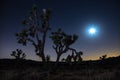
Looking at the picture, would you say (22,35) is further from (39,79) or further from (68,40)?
(39,79)

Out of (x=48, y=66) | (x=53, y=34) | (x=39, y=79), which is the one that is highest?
(x=53, y=34)

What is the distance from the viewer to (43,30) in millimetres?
24281

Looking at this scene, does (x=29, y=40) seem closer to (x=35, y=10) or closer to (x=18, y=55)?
(x=35, y=10)

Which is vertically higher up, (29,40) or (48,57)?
(29,40)

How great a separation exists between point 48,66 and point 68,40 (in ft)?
15.8

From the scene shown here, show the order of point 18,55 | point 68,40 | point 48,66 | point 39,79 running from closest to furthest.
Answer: point 39,79
point 68,40
point 48,66
point 18,55

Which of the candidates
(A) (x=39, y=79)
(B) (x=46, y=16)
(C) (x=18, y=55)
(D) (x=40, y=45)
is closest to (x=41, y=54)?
(D) (x=40, y=45)

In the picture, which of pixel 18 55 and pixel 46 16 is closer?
pixel 46 16

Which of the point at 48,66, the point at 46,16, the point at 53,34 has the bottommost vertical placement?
the point at 48,66

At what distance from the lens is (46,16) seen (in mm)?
23438

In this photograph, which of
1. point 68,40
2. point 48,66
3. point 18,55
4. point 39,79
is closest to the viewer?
point 39,79

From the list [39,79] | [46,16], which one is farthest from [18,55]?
[39,79]

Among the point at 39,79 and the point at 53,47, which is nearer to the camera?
the point at 39,79

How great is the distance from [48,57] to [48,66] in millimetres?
1210
